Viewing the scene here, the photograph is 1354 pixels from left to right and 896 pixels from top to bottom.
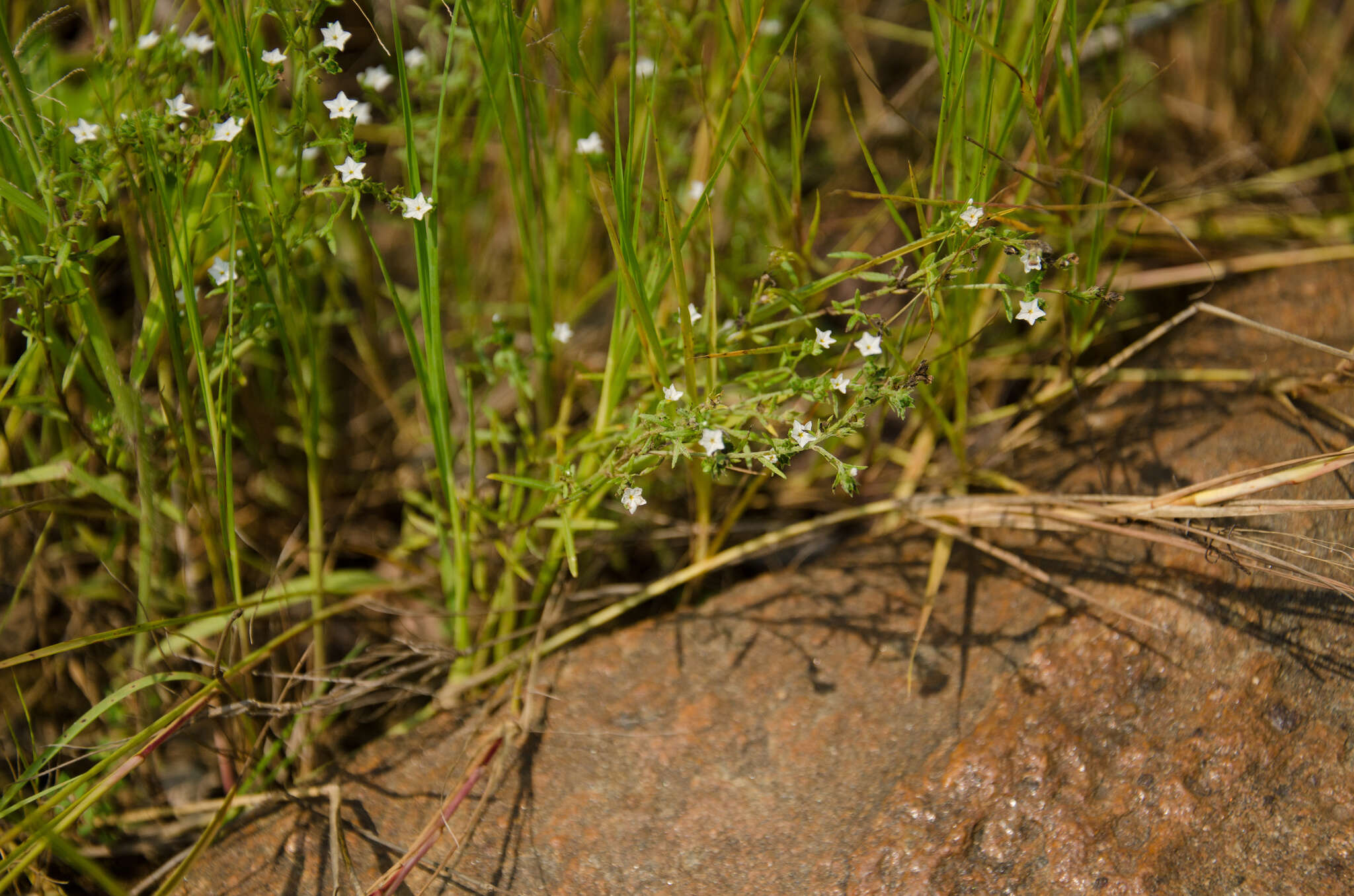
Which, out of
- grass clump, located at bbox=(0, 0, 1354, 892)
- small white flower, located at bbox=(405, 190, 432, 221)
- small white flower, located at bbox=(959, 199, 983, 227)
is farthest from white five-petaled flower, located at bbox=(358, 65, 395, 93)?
small white flower, located at bbox=(959, 199, 983, 227)

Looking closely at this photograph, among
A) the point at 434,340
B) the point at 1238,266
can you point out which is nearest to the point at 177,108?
the point at 434,340

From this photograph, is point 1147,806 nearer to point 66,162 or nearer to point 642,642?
point 642,642

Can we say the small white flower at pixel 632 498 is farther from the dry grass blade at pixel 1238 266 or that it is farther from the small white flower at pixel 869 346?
the dry grass blade at pixel 1238 266

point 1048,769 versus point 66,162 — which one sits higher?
point 66,162

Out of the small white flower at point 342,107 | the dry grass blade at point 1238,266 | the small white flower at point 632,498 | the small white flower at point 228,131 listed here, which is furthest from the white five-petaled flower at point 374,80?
the dry grass blade at point 1238,266

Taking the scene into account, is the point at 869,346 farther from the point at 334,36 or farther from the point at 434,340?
the point at 334,36

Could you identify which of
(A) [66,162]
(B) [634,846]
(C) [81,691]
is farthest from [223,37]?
(B) [634,846]

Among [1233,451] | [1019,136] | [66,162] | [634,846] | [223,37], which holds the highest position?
[223,37]

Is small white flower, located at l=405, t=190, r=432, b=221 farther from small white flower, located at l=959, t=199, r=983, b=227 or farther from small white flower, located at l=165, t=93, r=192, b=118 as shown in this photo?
small white flower, located at l=959, t=199, r=983, b=227
